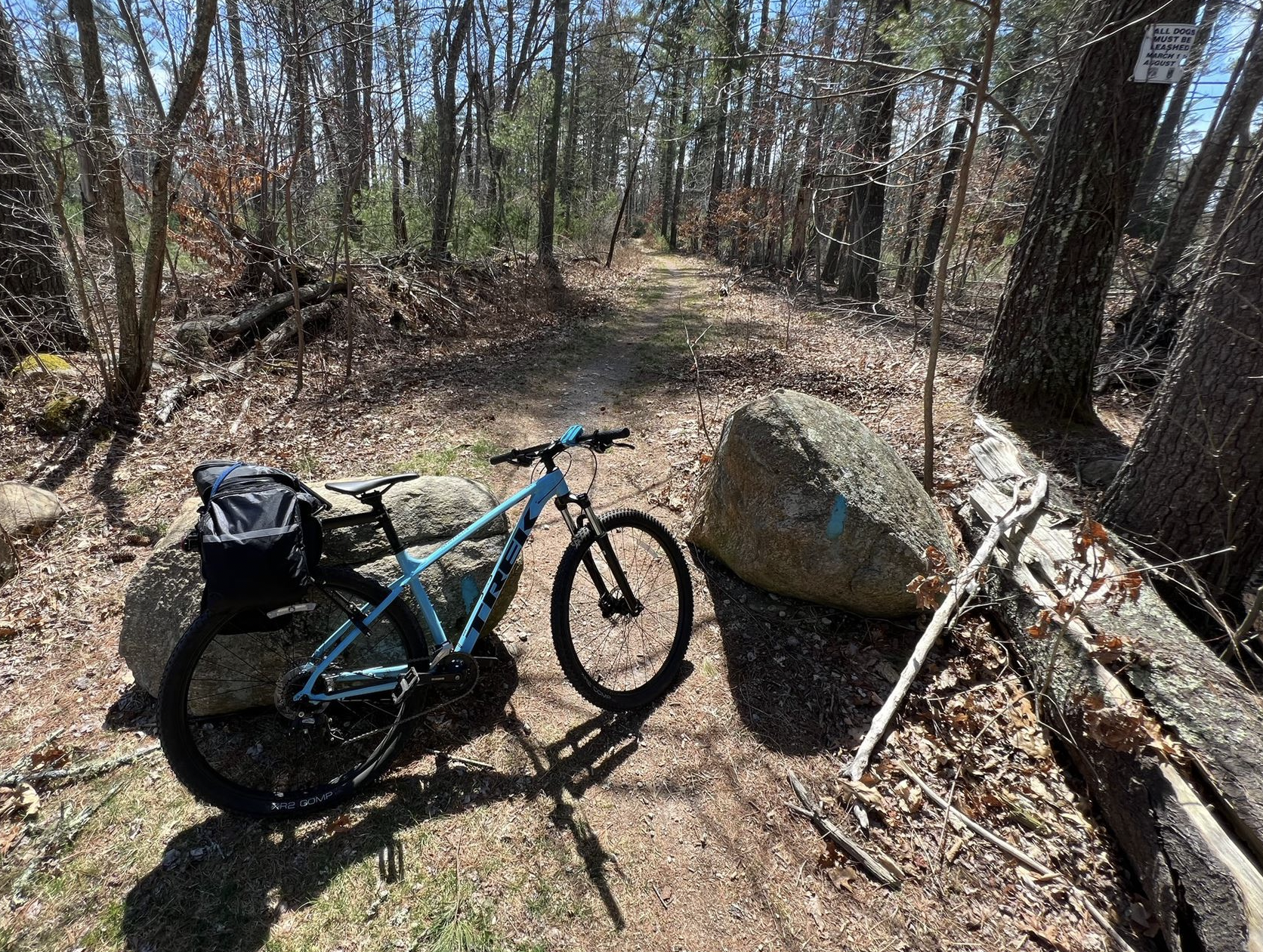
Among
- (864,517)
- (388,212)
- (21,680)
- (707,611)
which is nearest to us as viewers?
(21,680)

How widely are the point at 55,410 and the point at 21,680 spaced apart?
404 cm

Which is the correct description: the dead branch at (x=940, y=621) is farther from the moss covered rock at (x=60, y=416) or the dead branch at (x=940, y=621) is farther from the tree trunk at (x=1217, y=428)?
the moss covered rock at (x=60, y=416)

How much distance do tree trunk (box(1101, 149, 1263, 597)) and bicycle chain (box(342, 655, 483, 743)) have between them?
4182mm

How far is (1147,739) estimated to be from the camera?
2.32m

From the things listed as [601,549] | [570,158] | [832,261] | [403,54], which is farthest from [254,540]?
[570,158]

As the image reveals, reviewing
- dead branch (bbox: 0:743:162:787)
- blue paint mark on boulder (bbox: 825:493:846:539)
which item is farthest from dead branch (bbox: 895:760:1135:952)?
dead branch (bbox: 0:743:162:787)

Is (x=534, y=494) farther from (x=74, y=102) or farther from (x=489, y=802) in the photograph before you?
(x=74, y=102)

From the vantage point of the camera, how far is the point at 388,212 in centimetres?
1309

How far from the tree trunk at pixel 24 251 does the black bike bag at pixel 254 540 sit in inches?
206

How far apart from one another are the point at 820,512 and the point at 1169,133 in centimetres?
962

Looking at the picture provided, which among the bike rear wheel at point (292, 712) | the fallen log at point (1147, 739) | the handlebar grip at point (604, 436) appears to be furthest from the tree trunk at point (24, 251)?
the fallen log at point (1147, 739)

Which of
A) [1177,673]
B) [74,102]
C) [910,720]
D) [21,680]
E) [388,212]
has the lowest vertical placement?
[21,680]

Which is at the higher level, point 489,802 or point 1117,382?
point 1117,382

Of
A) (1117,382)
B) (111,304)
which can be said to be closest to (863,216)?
(1117,382)
